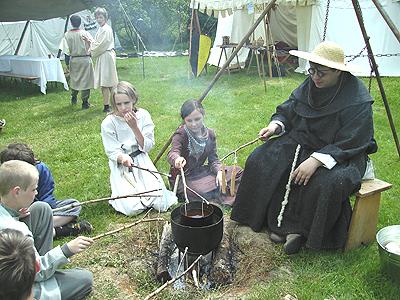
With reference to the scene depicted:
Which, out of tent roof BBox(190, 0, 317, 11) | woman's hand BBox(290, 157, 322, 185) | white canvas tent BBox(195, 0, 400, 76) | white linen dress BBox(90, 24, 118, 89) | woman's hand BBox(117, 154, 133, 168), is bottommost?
woman's hand BBox(117, 154, 133, 168)

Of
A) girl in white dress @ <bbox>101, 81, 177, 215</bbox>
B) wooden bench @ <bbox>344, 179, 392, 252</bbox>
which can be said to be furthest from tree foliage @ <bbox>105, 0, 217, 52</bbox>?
wooden bench @ <bbox>344, 179, 392, 252</bbox>

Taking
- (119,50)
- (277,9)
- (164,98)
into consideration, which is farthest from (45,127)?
(119,50)

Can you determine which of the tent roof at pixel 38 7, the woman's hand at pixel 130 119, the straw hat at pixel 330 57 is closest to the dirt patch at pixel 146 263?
the woman's hand at pixel 130 119

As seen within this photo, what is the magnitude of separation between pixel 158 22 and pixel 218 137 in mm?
19191

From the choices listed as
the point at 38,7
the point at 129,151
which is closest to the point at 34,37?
the point at 38,7

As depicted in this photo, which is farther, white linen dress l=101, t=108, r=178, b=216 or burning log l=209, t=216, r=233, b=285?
white linen dress l=101, t=108, r=178, b=216

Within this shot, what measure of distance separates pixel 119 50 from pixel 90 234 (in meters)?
18.7

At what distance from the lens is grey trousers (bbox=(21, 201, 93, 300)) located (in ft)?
6.68

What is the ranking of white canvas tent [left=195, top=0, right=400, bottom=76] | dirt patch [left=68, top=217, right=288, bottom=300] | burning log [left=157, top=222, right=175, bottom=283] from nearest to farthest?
1. dirt patch [left=68, top=217, right=288, bottom=300]
2. burning log [left=157, top=222, right=175, bottom=283]
3. white canvas tent [left=195, top=0, right=400, bottom=76]

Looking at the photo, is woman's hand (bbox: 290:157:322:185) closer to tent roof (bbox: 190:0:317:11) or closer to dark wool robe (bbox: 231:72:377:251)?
dark wool robe (bbox: 231:72:377:251)

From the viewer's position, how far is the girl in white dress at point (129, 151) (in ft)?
10.6

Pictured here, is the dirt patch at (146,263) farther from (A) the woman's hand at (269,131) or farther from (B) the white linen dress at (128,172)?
(A) the woman's hand at (269,131)

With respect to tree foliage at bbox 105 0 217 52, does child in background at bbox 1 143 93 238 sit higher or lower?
lower

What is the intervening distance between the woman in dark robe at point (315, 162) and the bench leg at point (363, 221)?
57 millimetres
